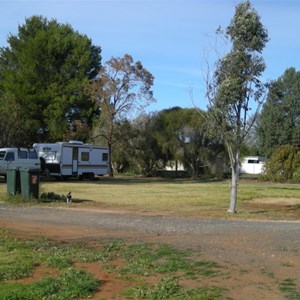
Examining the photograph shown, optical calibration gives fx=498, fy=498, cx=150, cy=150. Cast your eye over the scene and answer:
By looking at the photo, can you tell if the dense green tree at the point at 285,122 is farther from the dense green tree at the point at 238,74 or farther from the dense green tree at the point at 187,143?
the dense green tree at the point at 238,74

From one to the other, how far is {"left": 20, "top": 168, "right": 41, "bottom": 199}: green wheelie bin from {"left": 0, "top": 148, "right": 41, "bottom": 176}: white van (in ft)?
42.6

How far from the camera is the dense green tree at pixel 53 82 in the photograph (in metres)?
44.2

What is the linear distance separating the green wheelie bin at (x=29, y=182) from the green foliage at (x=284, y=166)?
28.8m

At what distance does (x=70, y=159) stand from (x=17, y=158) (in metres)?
4.67

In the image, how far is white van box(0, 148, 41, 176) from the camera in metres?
32.5

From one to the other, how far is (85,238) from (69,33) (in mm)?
38104

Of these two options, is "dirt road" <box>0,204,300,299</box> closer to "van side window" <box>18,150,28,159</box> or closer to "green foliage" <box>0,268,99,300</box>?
"green foliage" <box>0,268,99,300</box>

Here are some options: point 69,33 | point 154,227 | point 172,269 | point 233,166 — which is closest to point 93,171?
point 69,33

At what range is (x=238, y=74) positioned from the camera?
1648 cm

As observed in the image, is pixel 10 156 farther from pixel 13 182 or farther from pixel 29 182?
pixel 29 182

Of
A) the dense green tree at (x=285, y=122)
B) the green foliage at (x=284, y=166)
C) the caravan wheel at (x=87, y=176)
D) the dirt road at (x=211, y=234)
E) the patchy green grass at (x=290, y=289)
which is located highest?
the dense green tree at (x=285, y=122)

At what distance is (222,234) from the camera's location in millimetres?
11648

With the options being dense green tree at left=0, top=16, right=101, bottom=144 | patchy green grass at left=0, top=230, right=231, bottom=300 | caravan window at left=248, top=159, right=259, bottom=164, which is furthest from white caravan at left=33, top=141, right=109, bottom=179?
caravan window at left=248, top=159, right=259, bottom=164

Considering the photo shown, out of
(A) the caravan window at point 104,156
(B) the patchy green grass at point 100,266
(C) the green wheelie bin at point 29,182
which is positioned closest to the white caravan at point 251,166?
(A) the caravan window at point 104,156
